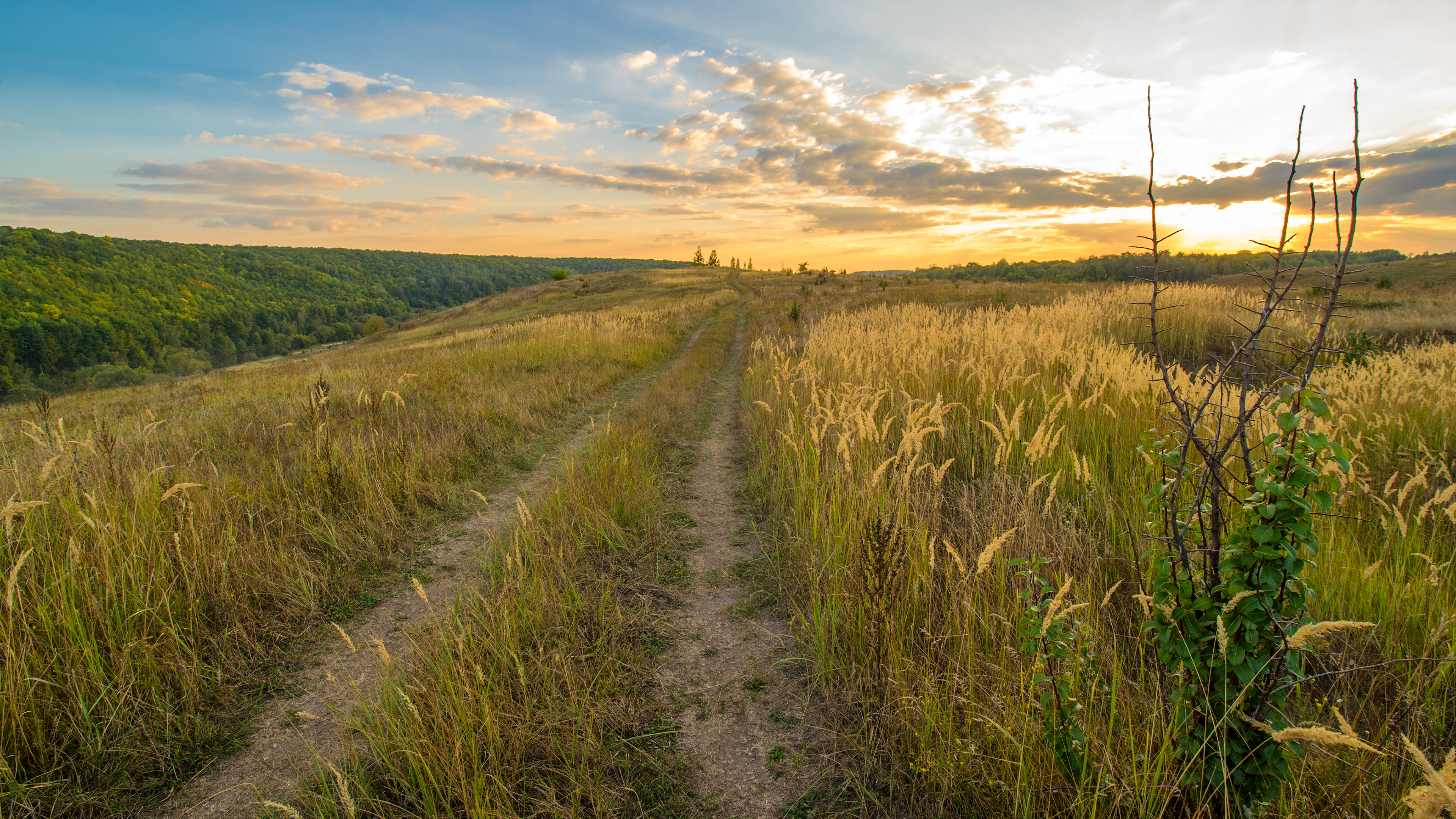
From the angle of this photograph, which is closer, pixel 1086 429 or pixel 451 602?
pixel 451 602

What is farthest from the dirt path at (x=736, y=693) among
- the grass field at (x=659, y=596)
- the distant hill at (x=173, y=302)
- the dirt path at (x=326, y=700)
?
the distant hill at (x=173, y=302)

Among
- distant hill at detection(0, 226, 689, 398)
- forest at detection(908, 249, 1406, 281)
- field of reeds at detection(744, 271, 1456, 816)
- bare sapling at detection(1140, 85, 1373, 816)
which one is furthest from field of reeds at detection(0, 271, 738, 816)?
distant hill at detection(0, 226, 689, 398)

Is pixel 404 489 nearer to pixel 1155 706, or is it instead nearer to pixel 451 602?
pixel 451 602

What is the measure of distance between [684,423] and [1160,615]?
7.36 meters

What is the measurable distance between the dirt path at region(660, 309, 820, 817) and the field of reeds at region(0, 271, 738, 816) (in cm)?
238

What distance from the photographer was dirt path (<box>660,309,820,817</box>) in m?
2.49

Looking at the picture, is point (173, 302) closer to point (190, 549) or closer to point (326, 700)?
point (190, 549)

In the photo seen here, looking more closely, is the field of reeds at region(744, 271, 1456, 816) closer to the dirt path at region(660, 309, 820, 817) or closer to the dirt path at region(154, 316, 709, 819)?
the dirt path at region(660, 309, 820, 817)

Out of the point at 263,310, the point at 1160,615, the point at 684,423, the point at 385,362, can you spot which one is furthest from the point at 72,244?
the point at 1160,615

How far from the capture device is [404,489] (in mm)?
5750

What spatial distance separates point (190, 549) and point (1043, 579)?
5.39 metres

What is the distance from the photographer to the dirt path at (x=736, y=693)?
249 cm

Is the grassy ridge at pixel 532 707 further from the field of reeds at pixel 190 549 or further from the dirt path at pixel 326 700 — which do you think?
the field of reeds at pixel 190 549

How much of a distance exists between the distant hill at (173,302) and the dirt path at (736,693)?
51580 millimetres
